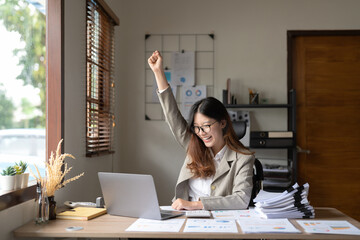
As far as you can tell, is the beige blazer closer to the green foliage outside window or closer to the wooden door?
the green foliage outside window

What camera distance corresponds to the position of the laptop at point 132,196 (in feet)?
6.13

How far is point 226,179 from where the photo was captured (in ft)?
7.44

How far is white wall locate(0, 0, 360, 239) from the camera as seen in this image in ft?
13.3

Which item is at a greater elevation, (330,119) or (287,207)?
(330,119)

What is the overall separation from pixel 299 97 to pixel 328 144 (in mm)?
507

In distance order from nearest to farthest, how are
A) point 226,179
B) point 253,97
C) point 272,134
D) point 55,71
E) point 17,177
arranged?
point 17,177 → point 226,179 → point 55,71 → point 272,134 → point 253,97

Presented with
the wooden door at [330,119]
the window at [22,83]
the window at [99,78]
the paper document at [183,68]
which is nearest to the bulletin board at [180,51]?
the paper document at [183,68]

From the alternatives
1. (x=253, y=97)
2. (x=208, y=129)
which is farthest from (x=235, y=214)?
(x=253, y=97)

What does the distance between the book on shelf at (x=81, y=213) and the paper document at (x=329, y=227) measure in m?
0.91

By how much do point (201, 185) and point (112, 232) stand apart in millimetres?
763

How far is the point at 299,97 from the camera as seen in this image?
4094mm

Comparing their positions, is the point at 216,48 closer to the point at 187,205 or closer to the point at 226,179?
the point at 226,179

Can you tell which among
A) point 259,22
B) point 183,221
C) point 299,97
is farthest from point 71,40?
point 299,97

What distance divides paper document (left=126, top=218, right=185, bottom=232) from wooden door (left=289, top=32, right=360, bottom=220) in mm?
2456
